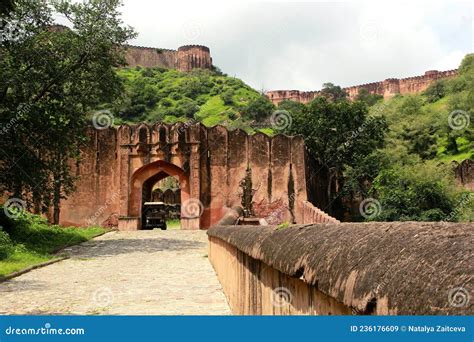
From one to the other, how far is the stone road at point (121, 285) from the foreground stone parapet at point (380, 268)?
4.24 meters

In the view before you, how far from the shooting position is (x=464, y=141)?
50.2m

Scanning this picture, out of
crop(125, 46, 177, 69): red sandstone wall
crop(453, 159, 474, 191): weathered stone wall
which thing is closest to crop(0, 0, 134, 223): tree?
crop(453, 159, 474, 191): weathered stone wall

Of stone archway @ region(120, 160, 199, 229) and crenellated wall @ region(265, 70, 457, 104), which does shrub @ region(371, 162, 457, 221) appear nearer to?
stone archway @ region(120, 160, 199, 229)

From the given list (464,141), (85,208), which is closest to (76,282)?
(85,208)

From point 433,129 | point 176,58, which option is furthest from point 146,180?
point 176,58

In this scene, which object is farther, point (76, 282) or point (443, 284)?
point (76, 282)

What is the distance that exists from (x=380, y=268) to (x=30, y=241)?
50.7 feet

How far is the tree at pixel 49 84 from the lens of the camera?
15.1m

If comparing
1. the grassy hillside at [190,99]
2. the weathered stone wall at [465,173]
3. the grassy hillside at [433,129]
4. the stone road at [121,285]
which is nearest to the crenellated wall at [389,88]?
the grassy hillside at [190,99]

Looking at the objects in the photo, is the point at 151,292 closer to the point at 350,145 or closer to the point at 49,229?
the point at 49,229

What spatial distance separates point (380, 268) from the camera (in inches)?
64.9

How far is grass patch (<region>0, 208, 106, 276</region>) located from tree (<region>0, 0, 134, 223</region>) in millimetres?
983

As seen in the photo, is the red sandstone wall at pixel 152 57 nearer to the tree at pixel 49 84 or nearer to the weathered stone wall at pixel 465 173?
the weathered stone wall at pixel 465 173

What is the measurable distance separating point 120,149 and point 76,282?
16.3 m
